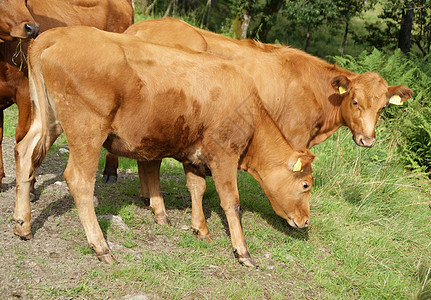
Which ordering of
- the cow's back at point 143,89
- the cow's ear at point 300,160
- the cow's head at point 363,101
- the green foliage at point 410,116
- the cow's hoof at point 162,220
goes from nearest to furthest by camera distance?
the cow's back at point 143,89
the cow's ear at point 300,160
the cow's hoof at point 162,220
the cow's head at point 363,101
the green foliage at point 410,116

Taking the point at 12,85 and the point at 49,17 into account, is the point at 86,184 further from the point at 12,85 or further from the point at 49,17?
the point at 49,17

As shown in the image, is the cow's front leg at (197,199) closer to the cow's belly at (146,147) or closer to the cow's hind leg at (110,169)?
the cow's belly at (146,147)

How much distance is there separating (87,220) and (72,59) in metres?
1.72

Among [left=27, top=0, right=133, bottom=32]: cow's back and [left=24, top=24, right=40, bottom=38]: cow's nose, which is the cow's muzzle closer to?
[left=27, top=0, right=133, bottom=32]: cow's back

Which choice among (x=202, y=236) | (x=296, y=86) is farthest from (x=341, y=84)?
(x=202, y=236)

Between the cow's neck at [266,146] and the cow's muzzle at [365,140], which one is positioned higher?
the cow's neck at [266,146]

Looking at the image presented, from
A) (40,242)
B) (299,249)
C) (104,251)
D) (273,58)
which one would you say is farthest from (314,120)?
(40,242)

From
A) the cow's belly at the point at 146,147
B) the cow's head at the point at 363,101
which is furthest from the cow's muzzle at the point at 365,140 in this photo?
the cow's belly at the point at 146,147

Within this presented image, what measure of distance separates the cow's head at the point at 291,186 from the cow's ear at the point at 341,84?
1.65 m

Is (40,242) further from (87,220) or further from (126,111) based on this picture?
(126,111)

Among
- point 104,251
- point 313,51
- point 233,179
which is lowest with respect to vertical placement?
point 313,51

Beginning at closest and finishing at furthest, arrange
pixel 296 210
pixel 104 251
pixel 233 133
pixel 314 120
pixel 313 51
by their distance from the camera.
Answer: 1. pixel 104 251
2. pixel 233 133
3. pixel 296 210
4. pixel 314 120
5. pixel 313 51

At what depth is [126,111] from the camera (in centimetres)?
520

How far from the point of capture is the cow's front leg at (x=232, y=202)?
5.87m
